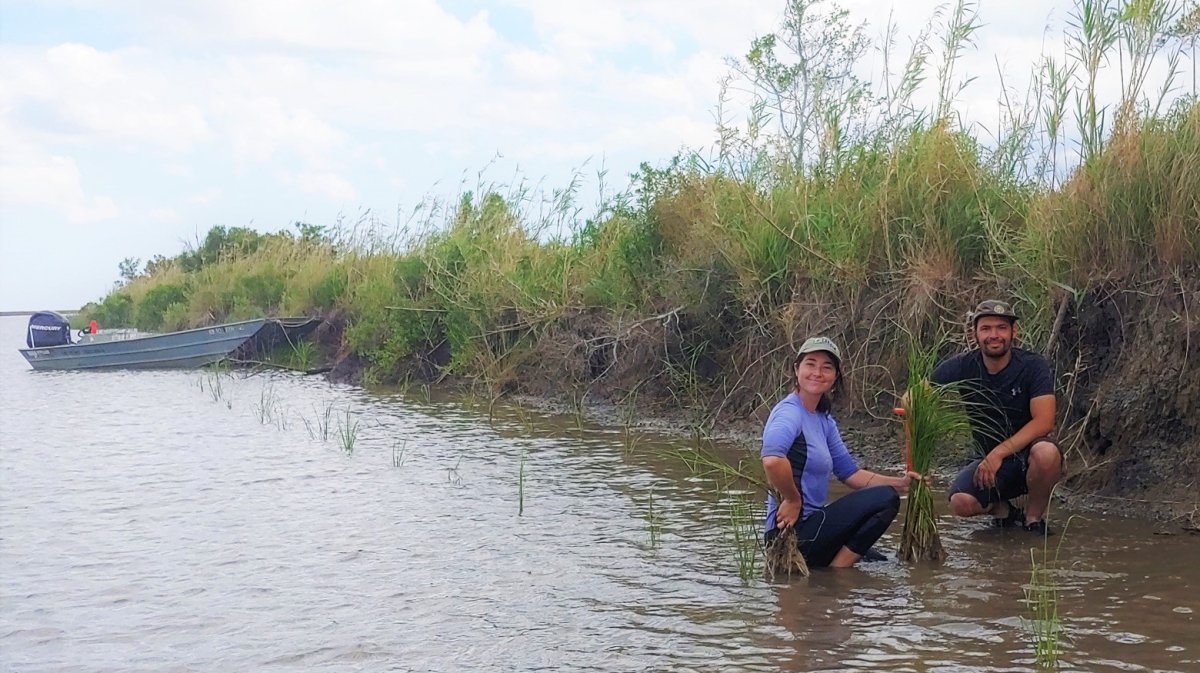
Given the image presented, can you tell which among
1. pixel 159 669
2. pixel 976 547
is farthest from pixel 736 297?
pixel 159 669

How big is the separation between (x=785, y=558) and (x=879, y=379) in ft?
11.6

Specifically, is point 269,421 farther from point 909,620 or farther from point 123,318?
point 123,318

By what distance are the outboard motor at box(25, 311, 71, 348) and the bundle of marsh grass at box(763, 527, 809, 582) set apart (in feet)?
69.6

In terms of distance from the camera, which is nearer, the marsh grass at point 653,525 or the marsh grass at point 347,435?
the marsh grass at point 653,525

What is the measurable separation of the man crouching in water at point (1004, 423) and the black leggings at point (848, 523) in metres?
0.93

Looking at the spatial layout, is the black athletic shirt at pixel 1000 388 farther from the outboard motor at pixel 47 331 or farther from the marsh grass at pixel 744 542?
the outboard motor at pixel 47 331

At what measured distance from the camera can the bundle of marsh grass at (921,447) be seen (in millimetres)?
5625

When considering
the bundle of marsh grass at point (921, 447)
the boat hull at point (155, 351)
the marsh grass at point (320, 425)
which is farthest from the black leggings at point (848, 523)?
the boat hull at point (155, 351)

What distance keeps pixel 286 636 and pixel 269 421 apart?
805 cm

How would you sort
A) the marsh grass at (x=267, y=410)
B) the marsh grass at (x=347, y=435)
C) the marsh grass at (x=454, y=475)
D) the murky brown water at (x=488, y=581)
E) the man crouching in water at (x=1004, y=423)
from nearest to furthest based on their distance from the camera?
the murky brown water at (x=488, y=581) < the man crouching in water at (x=1004, y=423) < the marsh grass at (x=454, y=475) < the marsh grass at (x=347, y=435) < the marsh grass at (x=267, y=410)

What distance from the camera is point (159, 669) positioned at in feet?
15.2

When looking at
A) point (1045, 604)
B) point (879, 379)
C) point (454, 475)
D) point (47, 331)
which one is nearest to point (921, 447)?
point (1045, 604)

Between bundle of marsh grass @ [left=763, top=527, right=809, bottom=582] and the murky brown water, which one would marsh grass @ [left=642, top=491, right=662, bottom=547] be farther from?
bundle of marsh grass @ [left=763, top=527, right=809, bottom=582]

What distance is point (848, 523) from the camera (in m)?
5.55
